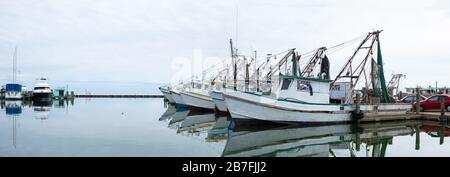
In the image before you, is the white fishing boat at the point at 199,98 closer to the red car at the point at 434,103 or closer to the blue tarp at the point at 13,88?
the red car at the point at 434,103

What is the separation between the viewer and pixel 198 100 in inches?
1571

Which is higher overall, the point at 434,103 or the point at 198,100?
the point at 434,103

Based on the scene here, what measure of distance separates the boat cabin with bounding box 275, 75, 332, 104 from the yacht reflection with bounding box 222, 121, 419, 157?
69.6 inches

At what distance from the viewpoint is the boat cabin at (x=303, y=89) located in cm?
2383

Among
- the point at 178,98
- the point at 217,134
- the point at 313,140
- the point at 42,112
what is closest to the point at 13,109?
the point at 42,112

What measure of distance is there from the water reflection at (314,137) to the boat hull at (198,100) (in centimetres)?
1113

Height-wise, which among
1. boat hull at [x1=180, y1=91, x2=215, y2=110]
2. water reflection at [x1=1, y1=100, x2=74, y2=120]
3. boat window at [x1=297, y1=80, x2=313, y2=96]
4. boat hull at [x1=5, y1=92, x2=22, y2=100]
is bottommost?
water reflection at [x1=1, y1=100, x2=74, y2=120]

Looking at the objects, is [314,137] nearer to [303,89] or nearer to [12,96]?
[303,89]

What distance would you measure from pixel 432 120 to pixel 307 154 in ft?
50.4

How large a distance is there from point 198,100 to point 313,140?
21700mm

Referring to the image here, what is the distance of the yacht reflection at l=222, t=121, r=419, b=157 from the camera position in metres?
16.3

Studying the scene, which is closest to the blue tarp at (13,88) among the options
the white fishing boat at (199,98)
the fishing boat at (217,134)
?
the white fishing boat at (199,98)

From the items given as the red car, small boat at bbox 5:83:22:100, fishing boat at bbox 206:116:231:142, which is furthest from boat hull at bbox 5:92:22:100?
the red car

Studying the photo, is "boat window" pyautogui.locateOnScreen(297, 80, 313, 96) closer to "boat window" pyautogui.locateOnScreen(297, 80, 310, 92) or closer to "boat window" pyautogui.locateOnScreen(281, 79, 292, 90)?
"boat window" pyautogui.locateOnScreen(297, 80, 310, 92)
